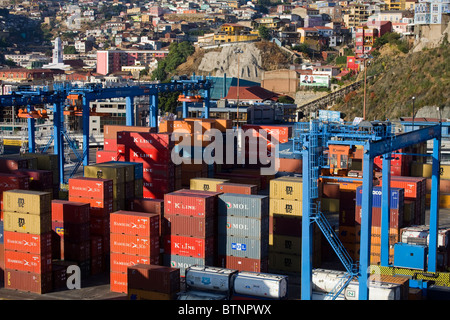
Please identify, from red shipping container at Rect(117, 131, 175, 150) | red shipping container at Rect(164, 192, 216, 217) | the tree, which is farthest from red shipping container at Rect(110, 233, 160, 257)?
the tree

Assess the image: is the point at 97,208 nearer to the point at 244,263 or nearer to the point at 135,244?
the point at 135,244

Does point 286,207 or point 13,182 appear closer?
point 286,207

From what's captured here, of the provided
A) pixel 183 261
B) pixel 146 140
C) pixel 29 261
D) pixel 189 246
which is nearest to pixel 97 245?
pixel 29 261

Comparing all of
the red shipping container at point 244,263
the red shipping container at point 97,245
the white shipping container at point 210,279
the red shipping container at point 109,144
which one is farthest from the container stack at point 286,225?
the red shipping container at point 109,144

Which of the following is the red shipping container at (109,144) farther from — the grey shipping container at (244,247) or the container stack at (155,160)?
the grey shipping container at (244,247)

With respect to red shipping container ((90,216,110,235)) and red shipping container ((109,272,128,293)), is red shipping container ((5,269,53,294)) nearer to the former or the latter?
red shipping container ((109,272,128,293))

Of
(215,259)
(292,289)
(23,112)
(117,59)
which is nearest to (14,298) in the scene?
(215,259)
